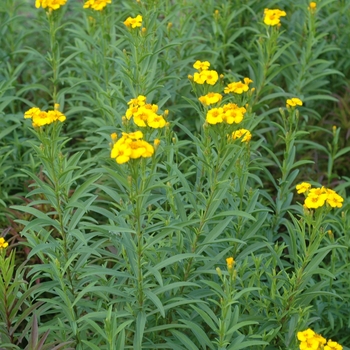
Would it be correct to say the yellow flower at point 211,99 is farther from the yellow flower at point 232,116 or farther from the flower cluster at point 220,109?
the yellow flower at point 232,116

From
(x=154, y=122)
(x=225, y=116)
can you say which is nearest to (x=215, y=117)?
(x=225, y=116)

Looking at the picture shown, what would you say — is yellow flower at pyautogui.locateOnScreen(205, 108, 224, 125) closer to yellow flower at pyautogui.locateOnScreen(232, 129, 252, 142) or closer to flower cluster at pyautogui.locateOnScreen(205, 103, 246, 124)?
flower cluster at pyautogui.locateOnScreen(205, 103, 246, 124)

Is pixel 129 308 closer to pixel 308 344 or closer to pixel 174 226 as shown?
pixel 174 226

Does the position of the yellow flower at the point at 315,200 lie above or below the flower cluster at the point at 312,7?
below

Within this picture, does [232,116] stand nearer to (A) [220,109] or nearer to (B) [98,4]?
(A) [220,109]

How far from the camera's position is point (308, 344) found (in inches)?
93.8

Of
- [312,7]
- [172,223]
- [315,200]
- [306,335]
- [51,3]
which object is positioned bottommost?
[306,335]

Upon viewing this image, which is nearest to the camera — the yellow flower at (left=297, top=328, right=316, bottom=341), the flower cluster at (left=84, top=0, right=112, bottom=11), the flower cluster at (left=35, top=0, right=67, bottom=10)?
the yellow flower at (left=297, top=328, right=316, bottom=341)

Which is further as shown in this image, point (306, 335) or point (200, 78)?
point (200, 78)

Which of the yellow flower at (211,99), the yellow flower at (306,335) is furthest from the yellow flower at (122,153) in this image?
the yellow flower at (306,335)

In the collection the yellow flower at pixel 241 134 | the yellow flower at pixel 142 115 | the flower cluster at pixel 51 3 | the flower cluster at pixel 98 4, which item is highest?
the flower cluster at pixel 51 3

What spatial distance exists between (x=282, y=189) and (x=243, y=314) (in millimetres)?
969

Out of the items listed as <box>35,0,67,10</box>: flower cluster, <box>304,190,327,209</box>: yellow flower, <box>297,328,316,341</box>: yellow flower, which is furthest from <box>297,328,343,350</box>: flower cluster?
<box>35,0,67,10</box>: flower cluster

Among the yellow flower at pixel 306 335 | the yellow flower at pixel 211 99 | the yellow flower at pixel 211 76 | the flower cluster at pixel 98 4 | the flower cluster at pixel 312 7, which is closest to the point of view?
the yellow flower at pixel 306 335
